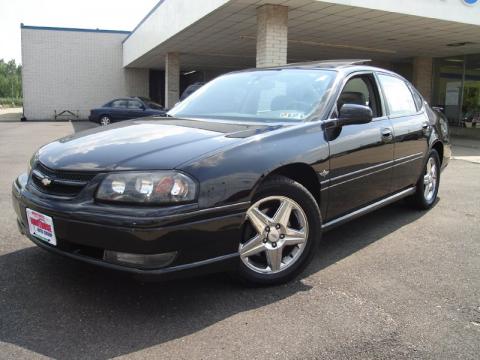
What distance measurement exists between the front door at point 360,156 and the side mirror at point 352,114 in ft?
0.27

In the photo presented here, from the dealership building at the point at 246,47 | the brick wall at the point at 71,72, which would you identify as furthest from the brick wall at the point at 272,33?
the brick wall at the point at 71,72

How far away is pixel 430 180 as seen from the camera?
5.33m

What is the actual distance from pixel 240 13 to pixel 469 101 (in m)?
12.7

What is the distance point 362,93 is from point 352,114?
830 millimetres

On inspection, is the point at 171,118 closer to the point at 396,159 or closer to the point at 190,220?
the point at 190,220

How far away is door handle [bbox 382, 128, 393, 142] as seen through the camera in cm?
410

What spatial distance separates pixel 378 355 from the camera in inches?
93.3

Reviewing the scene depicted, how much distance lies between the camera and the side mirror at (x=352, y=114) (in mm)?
3461

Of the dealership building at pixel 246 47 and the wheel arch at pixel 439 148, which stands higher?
the dealership building at pixel 246 47

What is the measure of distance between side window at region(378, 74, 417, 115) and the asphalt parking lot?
141 centimetres

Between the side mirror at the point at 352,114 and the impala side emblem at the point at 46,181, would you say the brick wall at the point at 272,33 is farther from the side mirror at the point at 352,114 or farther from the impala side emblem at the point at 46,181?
the impala side emblem at the point at 46,181

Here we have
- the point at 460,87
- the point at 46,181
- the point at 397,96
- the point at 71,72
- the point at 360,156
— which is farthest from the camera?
the point at 71,72

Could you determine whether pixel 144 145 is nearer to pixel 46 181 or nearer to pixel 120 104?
pixel 46 181

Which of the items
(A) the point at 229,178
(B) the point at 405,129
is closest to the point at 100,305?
(A) the point at 229,178
